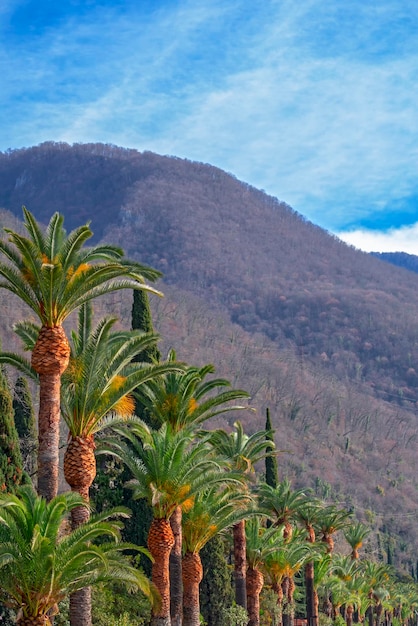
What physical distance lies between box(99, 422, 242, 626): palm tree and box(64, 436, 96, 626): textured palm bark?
2.52 m

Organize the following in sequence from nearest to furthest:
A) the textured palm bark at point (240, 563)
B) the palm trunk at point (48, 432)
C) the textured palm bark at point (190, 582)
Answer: the palm trunk at point (48, 432) < the textured palm bark at point (190, 582) < the textured palm bark at point (240, 563)

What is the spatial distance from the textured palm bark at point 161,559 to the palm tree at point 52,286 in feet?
16.1

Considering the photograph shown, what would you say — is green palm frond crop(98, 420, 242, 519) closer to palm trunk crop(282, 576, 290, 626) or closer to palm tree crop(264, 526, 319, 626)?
palm tree crop(264, 526, 319, 626)

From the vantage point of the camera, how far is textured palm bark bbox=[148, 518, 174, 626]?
2325 centimetres

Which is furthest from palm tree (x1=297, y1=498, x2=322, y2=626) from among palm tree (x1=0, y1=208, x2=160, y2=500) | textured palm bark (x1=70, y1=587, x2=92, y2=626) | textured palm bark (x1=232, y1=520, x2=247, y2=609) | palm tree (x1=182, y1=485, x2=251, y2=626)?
palm tree (x1=0, y1=208, x2=160, y2=500)

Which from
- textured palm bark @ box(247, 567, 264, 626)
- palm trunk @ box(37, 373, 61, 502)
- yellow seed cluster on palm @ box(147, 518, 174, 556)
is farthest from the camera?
textured palm bark @ box(247, 567, 264, 626)

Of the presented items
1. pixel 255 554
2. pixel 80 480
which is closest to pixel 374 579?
pixel 255 554

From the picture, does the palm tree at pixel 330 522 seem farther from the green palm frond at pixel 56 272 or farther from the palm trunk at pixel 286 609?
the green palm frond at pixel 56 272

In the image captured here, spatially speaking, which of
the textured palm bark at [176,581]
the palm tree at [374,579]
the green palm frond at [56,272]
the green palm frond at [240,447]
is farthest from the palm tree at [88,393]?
the palm tree at [374,579]

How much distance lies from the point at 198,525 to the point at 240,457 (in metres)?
6.79

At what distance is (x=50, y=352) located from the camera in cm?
1906

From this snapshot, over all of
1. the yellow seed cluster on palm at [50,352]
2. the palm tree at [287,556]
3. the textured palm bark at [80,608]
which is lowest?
the palm tree at [287,556]

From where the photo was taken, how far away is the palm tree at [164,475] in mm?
22500

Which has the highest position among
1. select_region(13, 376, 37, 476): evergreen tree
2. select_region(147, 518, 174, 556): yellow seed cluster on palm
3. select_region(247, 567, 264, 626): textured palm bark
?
select_region(13, 376, 37, 476): evergreen tree
